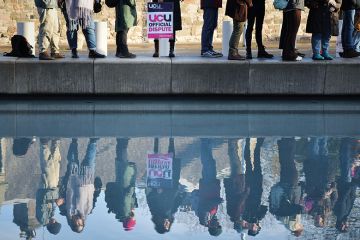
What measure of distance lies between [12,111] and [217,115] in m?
2.82

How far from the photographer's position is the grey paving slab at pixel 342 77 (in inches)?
563

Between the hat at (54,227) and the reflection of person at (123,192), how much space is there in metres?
0.49

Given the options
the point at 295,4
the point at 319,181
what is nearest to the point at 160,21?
the point at 295,4

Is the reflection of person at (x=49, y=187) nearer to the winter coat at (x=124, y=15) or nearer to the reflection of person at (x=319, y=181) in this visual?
the reflection of person at (x=319, y=181)

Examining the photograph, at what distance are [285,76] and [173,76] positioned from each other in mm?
1674

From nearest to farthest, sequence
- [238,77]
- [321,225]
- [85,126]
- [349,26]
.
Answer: [321,225], [85,126], [238,77], [349,26]

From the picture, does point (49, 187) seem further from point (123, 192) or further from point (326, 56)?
point (326, 56)

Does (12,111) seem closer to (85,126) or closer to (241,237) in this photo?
(85,126)

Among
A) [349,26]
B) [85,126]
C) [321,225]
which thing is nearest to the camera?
[321,225]

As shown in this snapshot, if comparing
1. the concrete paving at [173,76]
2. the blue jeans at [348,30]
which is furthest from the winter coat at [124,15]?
the blue jeans at [348,30]

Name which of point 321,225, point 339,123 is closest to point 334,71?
point 339,123

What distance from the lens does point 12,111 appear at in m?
13.2

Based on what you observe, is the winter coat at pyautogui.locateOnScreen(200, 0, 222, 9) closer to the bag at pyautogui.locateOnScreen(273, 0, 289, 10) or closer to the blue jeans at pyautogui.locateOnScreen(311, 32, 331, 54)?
the bag at pyautogui.locateOnScreen(273, 0, 289, 10)

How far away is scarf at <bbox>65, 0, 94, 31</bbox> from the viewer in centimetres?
1449
